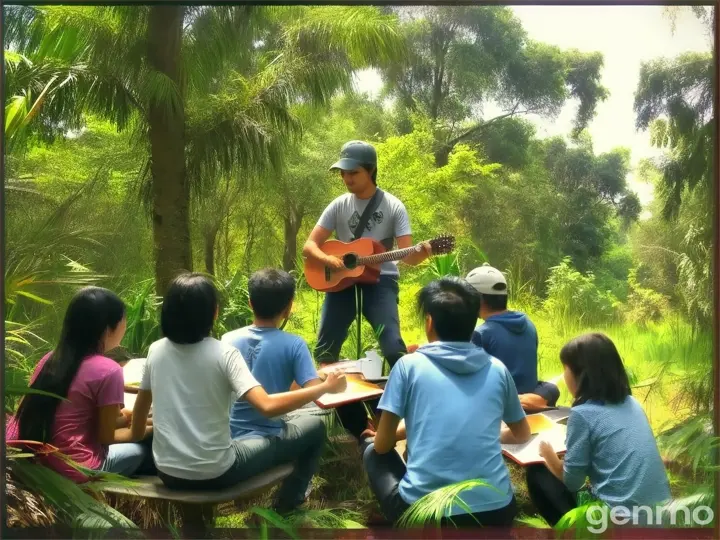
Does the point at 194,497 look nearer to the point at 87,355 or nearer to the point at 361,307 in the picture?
the point at 87,355

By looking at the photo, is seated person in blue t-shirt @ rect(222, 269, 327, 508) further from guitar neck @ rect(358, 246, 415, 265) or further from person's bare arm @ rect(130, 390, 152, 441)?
guitar neck @ rect(358, 246, 415, 265)

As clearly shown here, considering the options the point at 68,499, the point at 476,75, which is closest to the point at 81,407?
the point at 68,499

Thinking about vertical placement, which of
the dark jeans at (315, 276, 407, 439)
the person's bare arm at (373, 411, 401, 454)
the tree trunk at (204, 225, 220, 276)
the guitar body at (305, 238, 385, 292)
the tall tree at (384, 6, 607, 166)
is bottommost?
the person's bare arm at (373, 411, 401, 454)

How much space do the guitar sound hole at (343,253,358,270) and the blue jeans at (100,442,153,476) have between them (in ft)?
4.33

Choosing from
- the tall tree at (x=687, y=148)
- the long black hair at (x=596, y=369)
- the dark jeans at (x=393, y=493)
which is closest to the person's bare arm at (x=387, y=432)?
the dark jeans at (x=393, y=493)

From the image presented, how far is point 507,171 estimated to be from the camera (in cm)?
452

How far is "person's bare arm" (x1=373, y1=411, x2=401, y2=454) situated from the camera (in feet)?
11.2

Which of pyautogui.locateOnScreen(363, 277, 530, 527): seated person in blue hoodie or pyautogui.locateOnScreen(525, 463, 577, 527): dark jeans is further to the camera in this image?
pyautogui.locateOnScreen(525, 463, 577, 527): dark jeans

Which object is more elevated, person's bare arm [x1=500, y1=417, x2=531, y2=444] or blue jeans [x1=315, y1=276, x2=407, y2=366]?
blue jeans [x1=315, y1=276, x2=407, y2=366]

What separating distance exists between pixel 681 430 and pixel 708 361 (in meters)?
0.36

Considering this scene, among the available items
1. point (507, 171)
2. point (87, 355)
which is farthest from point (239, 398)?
point (507, 171)

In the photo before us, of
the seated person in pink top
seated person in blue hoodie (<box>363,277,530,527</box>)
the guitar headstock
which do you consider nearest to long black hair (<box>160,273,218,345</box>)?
the seated person in pink top

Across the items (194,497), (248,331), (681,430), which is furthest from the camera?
(681,430)

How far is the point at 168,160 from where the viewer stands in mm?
4359
